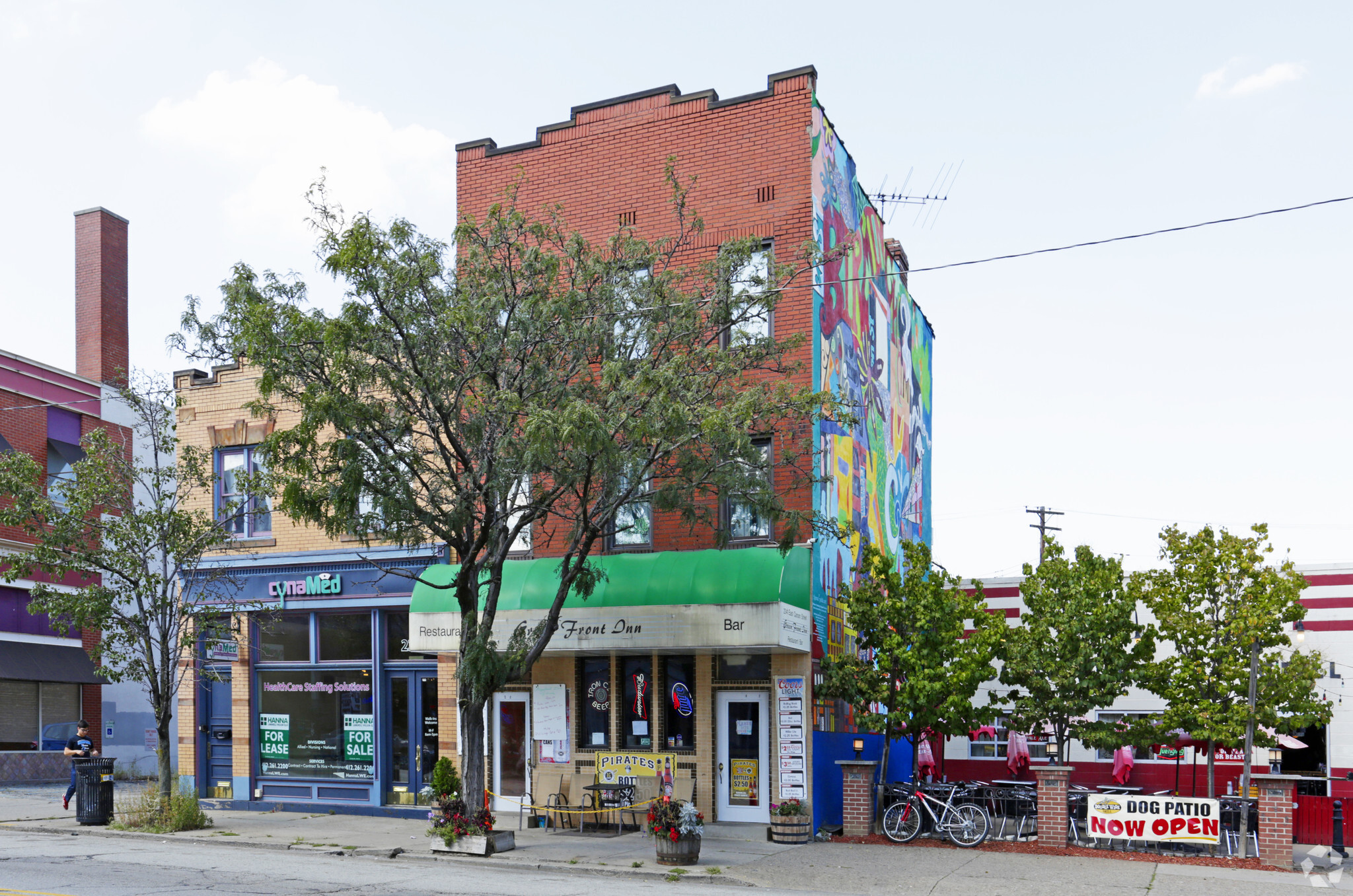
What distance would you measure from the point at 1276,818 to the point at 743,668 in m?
7.89

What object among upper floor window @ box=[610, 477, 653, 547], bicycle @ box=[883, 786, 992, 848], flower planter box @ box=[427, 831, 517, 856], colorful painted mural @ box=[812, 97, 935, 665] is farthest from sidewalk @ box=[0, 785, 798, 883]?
upper floor window @ box=[610, 477, 653, 547]

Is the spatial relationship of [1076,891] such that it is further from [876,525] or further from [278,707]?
[278,707]

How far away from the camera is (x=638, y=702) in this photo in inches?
808

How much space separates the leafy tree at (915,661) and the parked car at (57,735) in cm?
2147

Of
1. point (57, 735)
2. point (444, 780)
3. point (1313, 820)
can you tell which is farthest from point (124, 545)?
point (1313, 820)

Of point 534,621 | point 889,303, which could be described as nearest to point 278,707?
point 534,621

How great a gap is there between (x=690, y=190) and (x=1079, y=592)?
9.43m

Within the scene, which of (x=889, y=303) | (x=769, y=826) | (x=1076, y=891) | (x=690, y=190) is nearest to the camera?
(x=1076, y=891)

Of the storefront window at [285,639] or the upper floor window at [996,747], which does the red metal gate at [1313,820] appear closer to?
the upper floor window at [996,747]

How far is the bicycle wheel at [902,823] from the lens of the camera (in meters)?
18.6

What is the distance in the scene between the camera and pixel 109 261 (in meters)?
37.6

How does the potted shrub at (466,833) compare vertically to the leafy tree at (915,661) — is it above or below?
below

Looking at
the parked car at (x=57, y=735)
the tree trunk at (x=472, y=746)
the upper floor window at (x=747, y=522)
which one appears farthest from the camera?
the parked car at (x=57, y=735)

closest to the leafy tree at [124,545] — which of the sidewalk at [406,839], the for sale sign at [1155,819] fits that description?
the sidewalk at [406,839]
